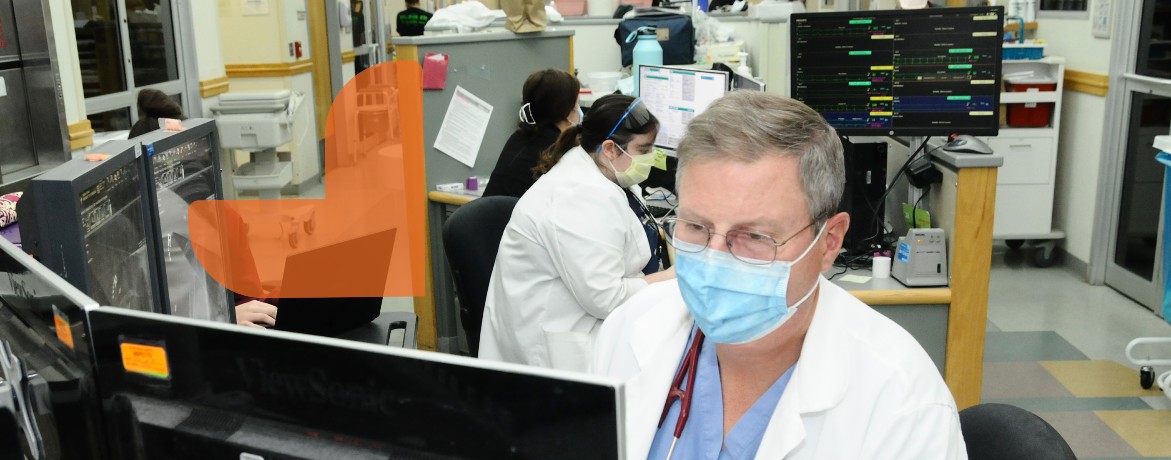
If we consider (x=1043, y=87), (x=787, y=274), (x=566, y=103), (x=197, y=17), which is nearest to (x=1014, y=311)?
(x=1043, y=87)

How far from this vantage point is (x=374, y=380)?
2.39 feet

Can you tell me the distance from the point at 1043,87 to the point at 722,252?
4.28 metres

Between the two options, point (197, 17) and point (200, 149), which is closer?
point (200, 149)

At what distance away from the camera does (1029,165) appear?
16.3ft

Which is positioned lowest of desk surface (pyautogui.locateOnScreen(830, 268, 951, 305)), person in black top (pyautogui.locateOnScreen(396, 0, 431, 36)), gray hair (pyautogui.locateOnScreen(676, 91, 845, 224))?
desk surface (pyautogui.locateOnScreen(830, 268, 951, 305))

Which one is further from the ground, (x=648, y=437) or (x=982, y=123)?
(x=982, y=123)

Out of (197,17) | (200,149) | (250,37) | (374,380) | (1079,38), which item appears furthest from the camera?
(250,37)

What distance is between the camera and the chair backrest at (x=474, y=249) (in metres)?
2.56

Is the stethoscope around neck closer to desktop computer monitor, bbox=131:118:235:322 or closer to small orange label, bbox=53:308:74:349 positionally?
small orange label, bbox=53:308:74:349

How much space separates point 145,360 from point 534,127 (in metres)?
2.60

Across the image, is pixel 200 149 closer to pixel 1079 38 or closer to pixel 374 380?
pixel 374 380

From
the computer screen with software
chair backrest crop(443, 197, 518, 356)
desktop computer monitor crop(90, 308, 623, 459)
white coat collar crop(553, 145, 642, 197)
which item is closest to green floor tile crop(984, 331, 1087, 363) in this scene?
the computer screen with software

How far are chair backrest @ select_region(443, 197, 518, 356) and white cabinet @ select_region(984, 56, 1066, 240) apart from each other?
3189 millimetres
